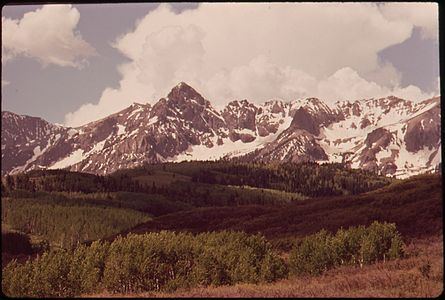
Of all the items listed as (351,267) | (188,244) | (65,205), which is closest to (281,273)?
(351,267)

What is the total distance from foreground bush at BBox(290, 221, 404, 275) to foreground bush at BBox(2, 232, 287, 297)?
162cm

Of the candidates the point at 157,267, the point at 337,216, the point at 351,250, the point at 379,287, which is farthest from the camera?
the point at 337,216

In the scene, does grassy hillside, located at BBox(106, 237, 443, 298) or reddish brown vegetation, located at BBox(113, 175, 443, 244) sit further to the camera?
reddish brown vegetation, located at BBox(113, 175, 443, 244)

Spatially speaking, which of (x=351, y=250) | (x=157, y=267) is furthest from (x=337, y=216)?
(x=157, y=267)

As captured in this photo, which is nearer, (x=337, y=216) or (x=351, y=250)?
(x=351, y=250)

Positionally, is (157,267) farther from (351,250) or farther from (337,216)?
(337,216)

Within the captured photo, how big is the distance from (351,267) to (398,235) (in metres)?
4.72

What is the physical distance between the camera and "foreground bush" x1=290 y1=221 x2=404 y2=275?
86.1 ft

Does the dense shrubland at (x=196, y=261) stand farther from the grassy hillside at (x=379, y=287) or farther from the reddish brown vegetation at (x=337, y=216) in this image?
the grassy hillside at (x=379, y=287)

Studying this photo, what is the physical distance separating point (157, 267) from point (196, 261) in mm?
2451

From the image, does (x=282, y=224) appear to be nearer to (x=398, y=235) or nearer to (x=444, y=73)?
(x=398, y=235)

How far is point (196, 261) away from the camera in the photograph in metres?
26.0

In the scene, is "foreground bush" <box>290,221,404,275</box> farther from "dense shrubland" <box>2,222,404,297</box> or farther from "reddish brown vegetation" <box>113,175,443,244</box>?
"reddish brown vegetation" <box>113,175,443,244</box>

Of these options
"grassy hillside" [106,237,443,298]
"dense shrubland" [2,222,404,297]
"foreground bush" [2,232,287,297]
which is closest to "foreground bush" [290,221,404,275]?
"dense shrubland" [2,222,404,297]
